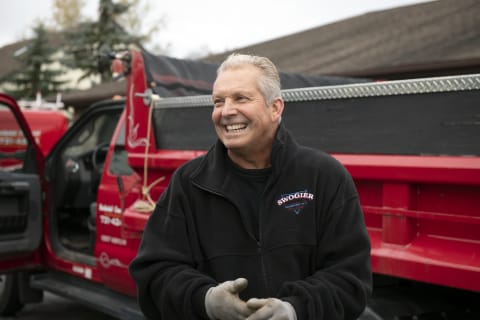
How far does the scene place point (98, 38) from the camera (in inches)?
903

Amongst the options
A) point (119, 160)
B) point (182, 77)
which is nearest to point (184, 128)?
point (182, 77)

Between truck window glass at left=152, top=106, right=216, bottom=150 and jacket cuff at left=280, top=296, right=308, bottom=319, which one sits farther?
truck window glass at left=152, top=106, right=216, bottom=150

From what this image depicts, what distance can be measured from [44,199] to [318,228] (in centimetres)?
364

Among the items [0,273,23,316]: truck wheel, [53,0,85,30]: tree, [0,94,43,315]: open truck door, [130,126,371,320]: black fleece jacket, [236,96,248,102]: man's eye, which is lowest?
[0,273,23,316]: truck wheel

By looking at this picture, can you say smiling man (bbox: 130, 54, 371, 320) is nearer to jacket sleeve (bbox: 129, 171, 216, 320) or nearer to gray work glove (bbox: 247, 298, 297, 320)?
jacket sleeve (bbox: 129, 171, 216, 320)

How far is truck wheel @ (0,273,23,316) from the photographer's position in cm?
518

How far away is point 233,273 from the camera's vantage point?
191cm

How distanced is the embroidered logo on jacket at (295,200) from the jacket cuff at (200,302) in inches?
13.6

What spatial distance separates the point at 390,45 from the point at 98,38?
15.0 meters

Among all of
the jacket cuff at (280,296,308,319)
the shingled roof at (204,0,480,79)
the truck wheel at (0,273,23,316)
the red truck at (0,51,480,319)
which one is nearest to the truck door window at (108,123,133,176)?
the red truck at (0,51,480,319)

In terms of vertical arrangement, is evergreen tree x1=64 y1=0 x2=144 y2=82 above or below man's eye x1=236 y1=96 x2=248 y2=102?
above

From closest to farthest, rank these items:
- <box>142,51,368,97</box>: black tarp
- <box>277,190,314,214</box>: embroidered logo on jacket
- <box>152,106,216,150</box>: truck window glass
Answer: <box>277,190,314,214</box>: embroidered logo on jacket
<box>152,106,216,150</box>: truck window glass
<box>142,51,368,97</box>: black tarp

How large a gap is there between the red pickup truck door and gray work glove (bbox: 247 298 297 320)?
3256 millimetres

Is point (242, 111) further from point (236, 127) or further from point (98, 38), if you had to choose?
point (98, 38)
